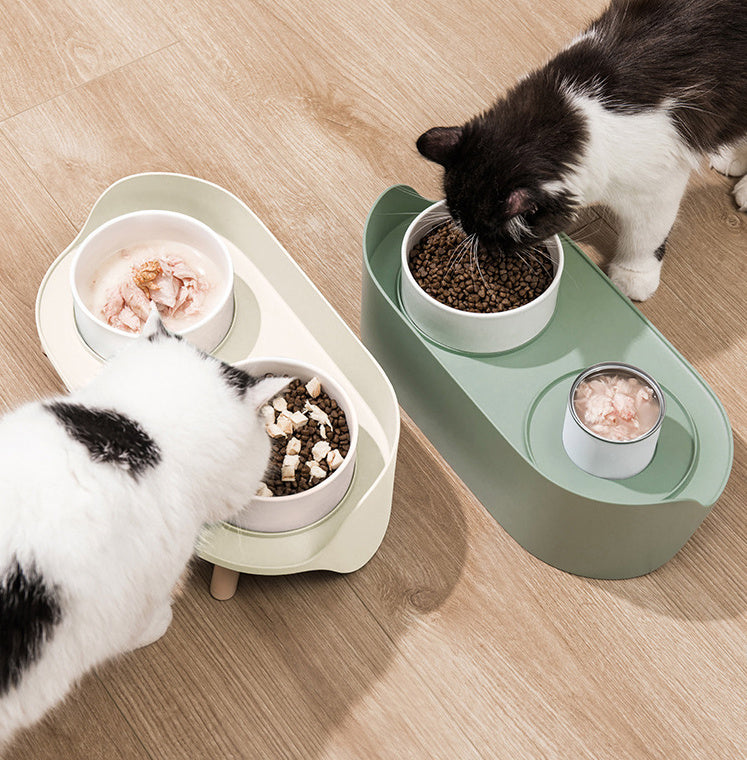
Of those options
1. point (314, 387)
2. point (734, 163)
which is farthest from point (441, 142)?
point (734, 163)

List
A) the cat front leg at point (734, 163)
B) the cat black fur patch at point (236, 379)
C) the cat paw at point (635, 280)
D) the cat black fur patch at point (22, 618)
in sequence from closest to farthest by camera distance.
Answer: the cat black fur patch at point (22, 618) → the cat black fur patch at point (236, 379) → the cat paw at point (635, 280) → the cat front leg at point (734, 163)

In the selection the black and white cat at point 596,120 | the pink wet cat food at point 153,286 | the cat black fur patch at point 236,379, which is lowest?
the pink wet cat food at point 153,286

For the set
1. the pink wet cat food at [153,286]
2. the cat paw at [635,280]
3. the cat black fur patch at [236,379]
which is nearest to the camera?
the cat black fur patch at [236,379]

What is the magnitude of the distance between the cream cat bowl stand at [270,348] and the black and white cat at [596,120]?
0.31 metres

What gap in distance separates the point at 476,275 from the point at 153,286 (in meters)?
0.55

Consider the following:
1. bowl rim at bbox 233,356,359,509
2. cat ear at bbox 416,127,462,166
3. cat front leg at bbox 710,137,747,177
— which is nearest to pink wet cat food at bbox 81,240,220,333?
bowl rim at bbox 233,356,359,509

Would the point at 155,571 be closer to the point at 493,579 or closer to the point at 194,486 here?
the point at 194,486

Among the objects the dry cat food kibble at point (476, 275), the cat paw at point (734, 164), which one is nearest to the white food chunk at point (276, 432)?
the dry cat food kibble at point (476, 275)

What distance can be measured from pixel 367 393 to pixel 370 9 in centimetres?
108

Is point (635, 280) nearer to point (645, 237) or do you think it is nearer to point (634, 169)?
point (645, 237)

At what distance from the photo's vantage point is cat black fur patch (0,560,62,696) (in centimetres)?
95

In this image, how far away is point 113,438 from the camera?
1.03m

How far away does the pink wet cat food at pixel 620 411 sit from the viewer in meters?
1.40

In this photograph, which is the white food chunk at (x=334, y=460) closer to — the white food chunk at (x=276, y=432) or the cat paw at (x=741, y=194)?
the white food chunk at (x=276, y=432)
